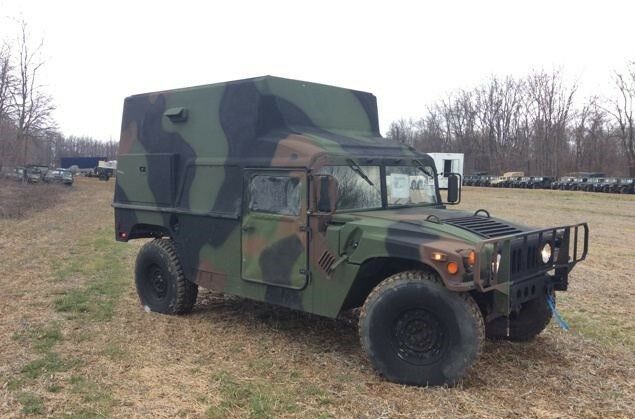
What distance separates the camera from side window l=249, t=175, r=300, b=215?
553 centimetres

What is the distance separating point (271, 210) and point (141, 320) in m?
2.21

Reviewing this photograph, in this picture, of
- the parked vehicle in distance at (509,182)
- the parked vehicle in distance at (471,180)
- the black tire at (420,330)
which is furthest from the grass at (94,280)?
the parked vehicle in distance at (471,180)

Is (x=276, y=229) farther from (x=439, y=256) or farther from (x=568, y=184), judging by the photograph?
(x=568, y=184)

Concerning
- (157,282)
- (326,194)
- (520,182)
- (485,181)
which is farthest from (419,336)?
(485,181)

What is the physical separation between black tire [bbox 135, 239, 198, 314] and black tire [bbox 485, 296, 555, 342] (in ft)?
10.9

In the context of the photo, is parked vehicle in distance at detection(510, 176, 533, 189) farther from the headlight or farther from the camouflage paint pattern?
the headlight

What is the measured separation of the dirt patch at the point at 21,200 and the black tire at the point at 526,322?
19772mm

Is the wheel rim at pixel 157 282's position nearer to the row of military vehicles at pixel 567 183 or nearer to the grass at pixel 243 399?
the grass at pixel 243 399

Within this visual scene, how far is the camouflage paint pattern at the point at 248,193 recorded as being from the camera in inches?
198

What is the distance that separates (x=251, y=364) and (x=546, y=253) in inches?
108

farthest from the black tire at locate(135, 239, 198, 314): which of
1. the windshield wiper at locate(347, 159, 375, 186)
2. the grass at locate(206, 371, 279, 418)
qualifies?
the windshield wiper at locate(347, 159, 375, 186)

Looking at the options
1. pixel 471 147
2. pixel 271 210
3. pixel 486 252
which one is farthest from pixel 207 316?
pixel 471 147

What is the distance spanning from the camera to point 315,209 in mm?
5305

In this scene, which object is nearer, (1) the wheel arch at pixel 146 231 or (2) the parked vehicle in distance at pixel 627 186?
(1) the wheel arch at pixel 146 231
